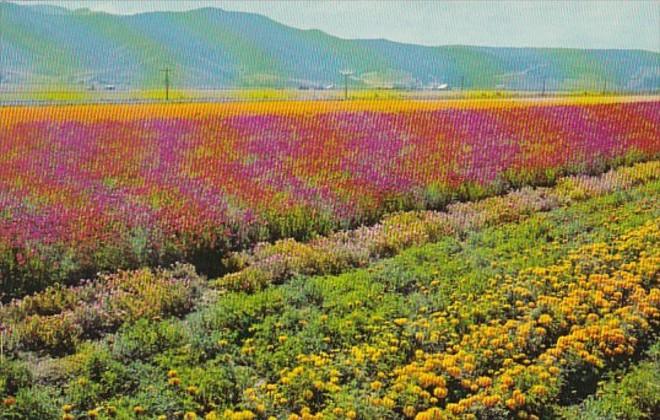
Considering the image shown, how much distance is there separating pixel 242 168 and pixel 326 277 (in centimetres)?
388

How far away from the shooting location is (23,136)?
11.7 m

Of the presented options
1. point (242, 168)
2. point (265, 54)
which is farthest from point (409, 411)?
point (265, 54)

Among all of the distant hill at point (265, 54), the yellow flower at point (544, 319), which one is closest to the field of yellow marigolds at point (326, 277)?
the yellow flower at point (544, 319)

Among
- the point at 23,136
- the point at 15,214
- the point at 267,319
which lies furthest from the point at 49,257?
the point at 23,136

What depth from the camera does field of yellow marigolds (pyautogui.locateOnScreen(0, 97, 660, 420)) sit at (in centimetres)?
453

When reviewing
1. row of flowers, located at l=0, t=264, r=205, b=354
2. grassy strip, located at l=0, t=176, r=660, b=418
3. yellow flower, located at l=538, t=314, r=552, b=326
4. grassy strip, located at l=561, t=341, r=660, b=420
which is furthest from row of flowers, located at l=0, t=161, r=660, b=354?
grassy strip, located at l=561, t=341, r=660, b=420

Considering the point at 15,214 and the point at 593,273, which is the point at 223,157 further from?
the point at 593,273

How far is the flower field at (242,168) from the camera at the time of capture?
23.2ft

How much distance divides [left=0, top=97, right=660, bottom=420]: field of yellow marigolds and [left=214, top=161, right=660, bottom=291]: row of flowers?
0.03 m

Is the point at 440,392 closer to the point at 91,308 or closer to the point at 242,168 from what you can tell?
the point at 91,308

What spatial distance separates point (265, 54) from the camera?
12.8 meters

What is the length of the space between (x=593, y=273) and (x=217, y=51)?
909cm

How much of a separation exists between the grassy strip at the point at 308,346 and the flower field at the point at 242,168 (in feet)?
4.76

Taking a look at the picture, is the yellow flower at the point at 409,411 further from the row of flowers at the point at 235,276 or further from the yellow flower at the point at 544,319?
the row of flowers at the point at 235,276
